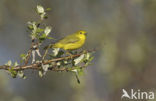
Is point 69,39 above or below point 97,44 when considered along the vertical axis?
above

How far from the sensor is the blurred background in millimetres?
6617

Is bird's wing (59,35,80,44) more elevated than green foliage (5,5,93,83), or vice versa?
green foliage (5,5,93,83)

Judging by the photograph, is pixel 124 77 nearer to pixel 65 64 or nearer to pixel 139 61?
pixel 139 61

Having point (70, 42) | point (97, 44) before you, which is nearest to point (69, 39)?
point (70, 42)

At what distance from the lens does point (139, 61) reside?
6727 millimetres

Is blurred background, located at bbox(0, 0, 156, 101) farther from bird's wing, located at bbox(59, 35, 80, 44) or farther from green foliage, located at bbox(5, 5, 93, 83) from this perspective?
green foliage, located at bbox(5, 5, 93, 83)

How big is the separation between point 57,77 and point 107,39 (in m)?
1.97

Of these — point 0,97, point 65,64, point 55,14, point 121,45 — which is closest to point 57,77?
point 55,14

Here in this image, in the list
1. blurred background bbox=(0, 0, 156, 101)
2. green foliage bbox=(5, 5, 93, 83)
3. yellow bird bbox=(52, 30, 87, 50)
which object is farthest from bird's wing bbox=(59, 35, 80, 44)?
green foliage bbox=(5, 5, 93, 83)

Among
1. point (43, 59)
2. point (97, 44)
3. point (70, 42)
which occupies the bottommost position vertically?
point (97, 44)

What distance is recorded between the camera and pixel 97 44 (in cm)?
749

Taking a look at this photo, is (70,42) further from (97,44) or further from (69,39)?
(97,44)

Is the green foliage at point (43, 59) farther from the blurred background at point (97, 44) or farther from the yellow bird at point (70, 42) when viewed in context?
the blurred background at point (97, 44)

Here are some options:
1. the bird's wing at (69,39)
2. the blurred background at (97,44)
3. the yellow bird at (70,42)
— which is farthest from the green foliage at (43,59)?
the blurred background at (97,44)
